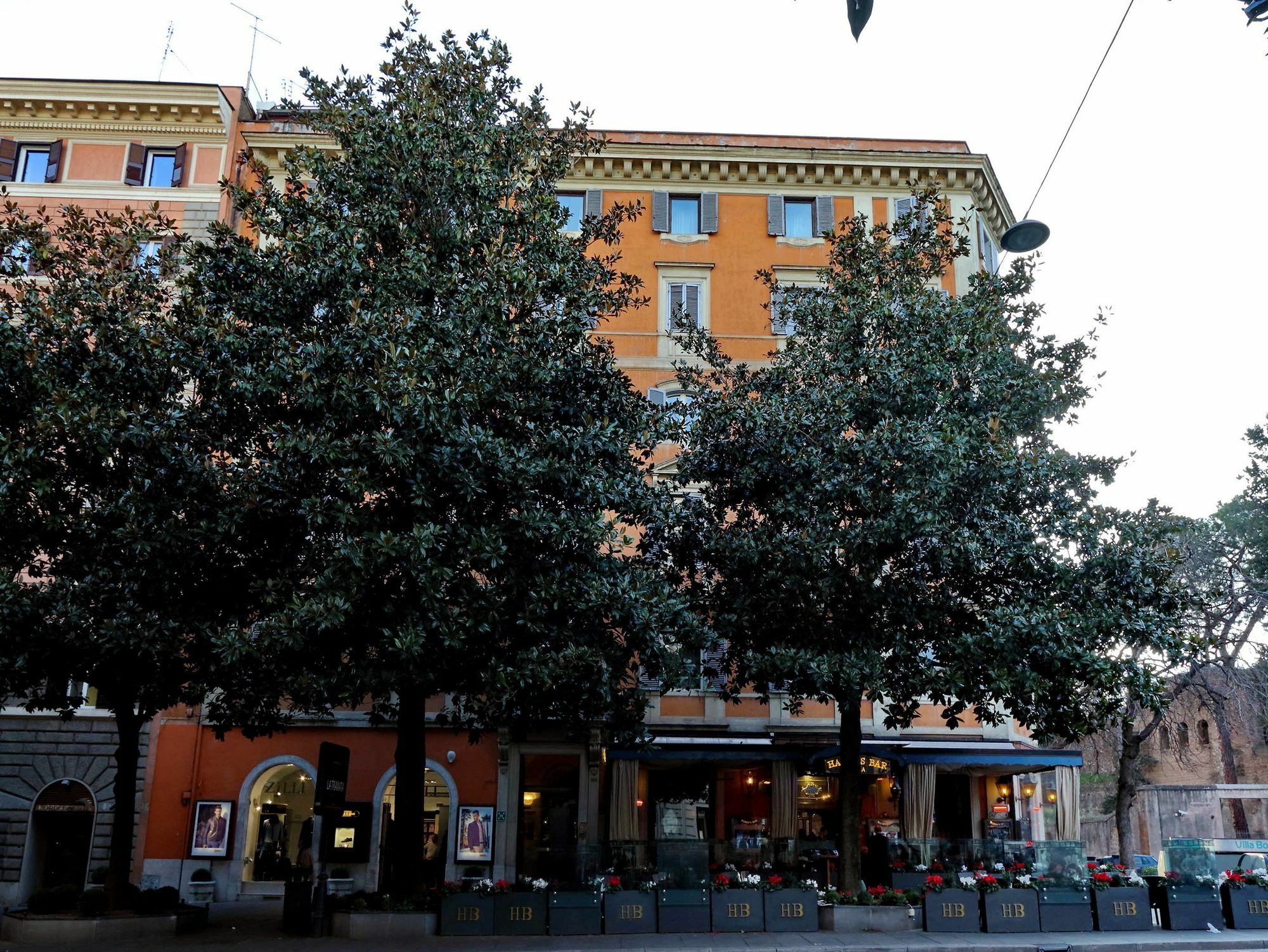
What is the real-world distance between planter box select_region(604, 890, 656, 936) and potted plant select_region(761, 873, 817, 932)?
1830mm

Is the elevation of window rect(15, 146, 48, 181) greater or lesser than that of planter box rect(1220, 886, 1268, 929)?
greater

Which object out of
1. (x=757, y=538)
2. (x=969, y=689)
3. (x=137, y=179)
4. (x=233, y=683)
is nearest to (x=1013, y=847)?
(x=969, y=689)

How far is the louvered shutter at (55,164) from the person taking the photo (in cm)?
Result: 2592

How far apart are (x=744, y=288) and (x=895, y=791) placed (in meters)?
12.5

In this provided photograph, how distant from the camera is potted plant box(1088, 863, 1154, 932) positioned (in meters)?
17.2

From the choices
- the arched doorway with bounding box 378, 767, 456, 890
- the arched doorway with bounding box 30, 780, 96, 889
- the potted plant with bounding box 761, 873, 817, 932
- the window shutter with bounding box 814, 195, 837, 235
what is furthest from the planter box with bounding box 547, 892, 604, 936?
the window shutter with bounding box 814, 195, 837, 235

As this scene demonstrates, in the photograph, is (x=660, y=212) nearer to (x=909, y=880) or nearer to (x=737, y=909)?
(x=909, y=880)

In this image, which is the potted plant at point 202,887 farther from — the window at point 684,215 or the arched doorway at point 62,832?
the window at point 684,215

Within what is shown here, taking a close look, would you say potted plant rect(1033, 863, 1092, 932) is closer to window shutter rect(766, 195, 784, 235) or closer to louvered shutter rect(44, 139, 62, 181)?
window shutter rect(766, 195, 784, 235)

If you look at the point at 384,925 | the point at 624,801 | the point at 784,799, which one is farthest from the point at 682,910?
the point at 784,799

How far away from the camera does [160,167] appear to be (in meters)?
26.5

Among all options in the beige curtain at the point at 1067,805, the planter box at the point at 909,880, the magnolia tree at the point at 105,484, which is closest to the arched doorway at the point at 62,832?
the magnolia tree at the point at 105,484

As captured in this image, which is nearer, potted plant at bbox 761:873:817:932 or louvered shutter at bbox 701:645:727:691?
potted plant at bbox 761:873:817:932

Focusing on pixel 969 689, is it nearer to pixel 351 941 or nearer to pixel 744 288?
pixel 351 941
